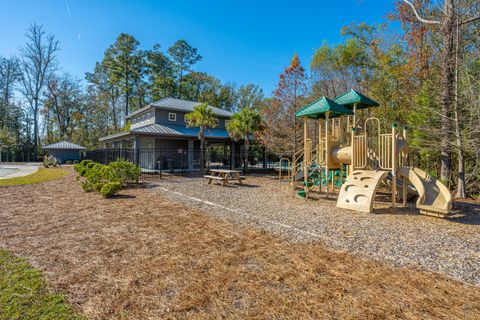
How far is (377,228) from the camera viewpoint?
5105mm

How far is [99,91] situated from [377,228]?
45.8 metres

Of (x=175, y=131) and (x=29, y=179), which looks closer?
(x=29, y=179)

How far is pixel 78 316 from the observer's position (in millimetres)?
2209

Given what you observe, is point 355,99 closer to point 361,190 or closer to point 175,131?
point 361,190

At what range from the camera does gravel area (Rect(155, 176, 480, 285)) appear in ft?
11.9

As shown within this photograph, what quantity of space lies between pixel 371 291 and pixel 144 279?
274cm

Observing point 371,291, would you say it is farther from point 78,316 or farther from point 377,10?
point 377,10

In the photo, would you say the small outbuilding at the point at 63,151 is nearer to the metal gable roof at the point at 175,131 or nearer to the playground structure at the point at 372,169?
the metal gable roof at the point at 175,131

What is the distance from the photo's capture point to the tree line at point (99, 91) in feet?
115

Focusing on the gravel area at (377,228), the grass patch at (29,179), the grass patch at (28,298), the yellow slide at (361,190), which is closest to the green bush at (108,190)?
the gravel area at (377,228)

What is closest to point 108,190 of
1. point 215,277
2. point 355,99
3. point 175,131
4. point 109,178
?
point 109,178

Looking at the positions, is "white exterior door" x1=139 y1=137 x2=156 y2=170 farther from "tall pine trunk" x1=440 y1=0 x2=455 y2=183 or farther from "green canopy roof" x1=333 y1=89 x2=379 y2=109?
"tall pine trunk" x1=440 y1=0 x2=455 y2=183

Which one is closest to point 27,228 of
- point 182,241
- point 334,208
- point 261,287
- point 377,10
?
point 182,241

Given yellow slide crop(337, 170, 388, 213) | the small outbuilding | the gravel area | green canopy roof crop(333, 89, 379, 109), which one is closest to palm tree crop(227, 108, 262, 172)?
green canopy roof crop(333, 89, 379, 109)
